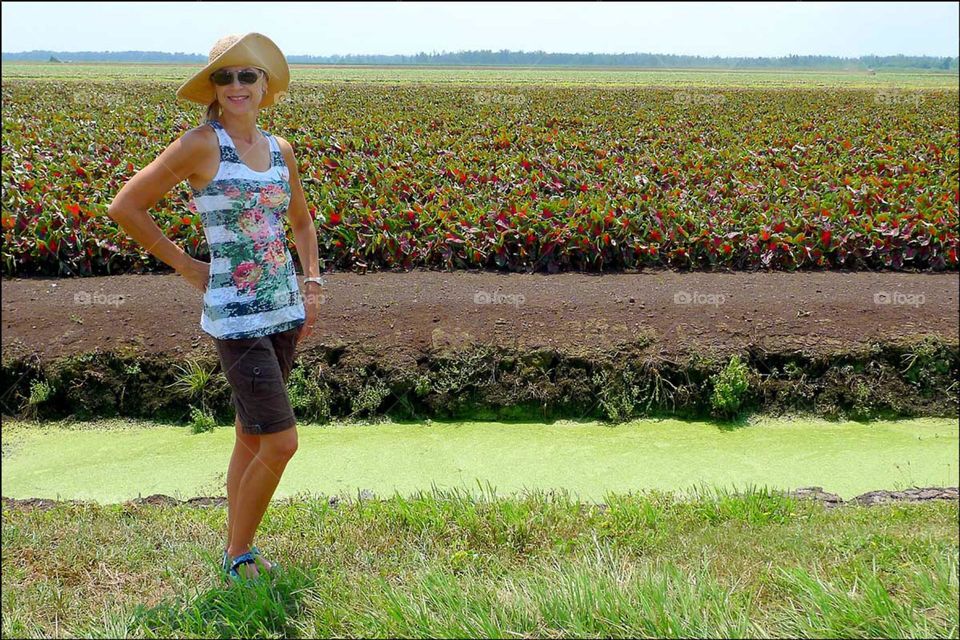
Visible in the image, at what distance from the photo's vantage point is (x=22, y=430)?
15.5ft

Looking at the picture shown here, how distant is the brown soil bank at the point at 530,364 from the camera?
15.8ft

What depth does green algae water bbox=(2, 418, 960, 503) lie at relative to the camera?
3914 millimetres

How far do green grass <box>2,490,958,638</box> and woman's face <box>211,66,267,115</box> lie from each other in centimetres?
A: 151

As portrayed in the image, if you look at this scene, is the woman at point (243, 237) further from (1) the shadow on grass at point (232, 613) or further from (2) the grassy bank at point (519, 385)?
(2) the grassy bank at point (519, 385)

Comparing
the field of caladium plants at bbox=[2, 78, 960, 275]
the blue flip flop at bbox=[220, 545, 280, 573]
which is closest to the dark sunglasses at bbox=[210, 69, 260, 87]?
the blue flip flop at bbox=[220, 545, 280, 573]

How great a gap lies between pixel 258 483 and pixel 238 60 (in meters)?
1.32

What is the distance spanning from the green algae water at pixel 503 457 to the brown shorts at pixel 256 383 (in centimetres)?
137

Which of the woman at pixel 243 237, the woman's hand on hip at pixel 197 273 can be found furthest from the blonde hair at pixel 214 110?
the woman's hand on hip at pixel 197 273

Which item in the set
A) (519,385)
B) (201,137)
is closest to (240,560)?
(201,137)

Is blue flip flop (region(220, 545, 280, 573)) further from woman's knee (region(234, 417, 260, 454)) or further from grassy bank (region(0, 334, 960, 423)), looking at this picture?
grassy bank (region(0, 334, 960, 423))

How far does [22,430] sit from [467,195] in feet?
14.9

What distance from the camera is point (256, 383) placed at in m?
2.45

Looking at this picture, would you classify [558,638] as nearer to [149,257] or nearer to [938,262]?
[149,257]

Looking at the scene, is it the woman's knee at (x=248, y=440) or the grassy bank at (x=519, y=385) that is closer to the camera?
the woman's knee at (x=248, y=440)
